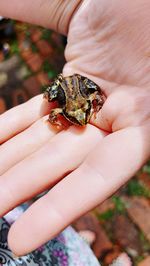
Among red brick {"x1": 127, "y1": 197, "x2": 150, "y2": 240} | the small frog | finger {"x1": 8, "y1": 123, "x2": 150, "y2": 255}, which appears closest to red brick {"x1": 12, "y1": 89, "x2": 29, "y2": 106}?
the small frog

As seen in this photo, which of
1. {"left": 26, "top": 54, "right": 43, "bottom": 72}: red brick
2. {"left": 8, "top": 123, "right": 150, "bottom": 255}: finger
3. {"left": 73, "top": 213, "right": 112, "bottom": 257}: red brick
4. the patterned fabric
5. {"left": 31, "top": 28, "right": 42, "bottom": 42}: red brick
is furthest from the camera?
{"left": 31, "top": 28, "right": 42, "bottom": 42}: red brick

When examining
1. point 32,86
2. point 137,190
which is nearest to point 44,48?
point 32,86

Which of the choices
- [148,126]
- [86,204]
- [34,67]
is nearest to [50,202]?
[86,204]

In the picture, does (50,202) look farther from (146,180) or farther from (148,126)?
(146,180)

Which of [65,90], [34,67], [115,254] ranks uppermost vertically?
[65,90]

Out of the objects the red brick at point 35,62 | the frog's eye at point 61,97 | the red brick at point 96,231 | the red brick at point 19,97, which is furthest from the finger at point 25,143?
the red brick at point 35,62

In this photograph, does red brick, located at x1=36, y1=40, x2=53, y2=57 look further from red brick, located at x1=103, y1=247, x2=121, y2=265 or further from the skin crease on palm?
red brick, located at x1=103, y1=247, x2=121, y2=265
